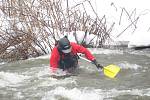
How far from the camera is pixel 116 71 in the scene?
9703mm

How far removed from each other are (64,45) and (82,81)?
81 centimetres

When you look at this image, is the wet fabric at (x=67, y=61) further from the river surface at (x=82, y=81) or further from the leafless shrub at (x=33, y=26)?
the leafless shrub at (x=33, y=26)

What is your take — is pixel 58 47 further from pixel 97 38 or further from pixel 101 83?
pixel 97 38

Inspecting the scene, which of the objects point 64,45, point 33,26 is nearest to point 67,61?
point 64,45

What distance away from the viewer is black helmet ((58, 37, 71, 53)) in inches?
371

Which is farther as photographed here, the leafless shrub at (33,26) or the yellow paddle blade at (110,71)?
the leafless shrub at (33,26)

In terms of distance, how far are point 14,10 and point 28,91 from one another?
3.24m

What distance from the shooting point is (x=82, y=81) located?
31.2ft

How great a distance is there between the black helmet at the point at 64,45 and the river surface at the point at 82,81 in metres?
0.59

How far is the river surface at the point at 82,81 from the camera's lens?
27.8 ft

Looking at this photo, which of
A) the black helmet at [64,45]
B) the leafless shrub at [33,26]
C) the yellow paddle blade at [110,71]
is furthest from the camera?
the leafless shrub at [33,26]

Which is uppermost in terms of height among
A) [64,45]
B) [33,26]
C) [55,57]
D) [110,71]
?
[33,26]

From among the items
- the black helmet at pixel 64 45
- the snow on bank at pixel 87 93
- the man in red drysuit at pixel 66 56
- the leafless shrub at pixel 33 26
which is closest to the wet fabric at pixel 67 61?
the man in red drysuit at pixel 66 56

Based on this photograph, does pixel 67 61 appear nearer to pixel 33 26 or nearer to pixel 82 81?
pixel 82 81
